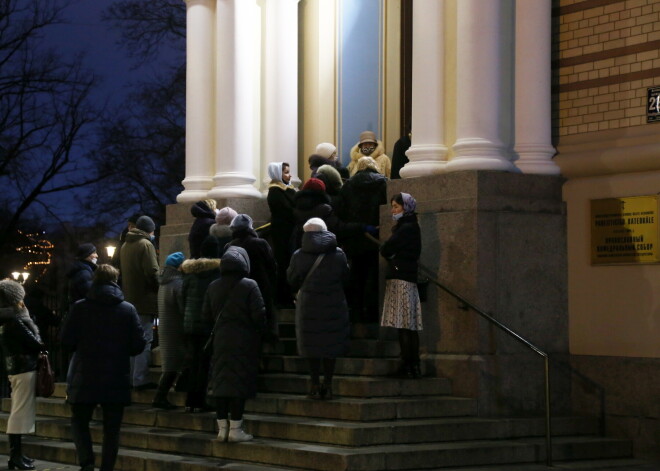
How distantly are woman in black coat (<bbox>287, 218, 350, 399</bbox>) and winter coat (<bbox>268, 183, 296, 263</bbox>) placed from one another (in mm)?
2445

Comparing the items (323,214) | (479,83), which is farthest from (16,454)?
(479,83)

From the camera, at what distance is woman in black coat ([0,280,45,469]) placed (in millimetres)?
12016

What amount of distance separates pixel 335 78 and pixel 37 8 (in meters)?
17.8

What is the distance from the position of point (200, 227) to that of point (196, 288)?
1.83m

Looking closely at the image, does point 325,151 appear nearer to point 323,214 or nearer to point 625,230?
point 323,214

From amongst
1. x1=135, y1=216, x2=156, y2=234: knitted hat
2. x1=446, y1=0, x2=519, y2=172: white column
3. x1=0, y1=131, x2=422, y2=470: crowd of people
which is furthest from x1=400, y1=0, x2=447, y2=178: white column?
x1=135, y1=216, x2=156, y2=234: knitted hat

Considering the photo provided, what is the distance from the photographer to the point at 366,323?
45.0ft

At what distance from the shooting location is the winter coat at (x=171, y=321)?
1325 cm

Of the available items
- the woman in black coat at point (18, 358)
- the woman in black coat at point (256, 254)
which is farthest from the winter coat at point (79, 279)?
the woman in black coat at point (256, 254)

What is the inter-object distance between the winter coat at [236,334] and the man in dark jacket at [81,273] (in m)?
2.44

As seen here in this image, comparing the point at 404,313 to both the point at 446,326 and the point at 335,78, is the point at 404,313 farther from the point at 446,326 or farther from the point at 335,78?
the point at 335,78

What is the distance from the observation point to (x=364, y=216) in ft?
45.9

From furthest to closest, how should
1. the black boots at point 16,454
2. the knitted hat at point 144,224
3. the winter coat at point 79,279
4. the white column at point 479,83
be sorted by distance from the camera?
1. the knitted hat at point 144,224
2. the winter coat at point 79,279
3. the white column at point 479,83
4. the black boots at point 16,454

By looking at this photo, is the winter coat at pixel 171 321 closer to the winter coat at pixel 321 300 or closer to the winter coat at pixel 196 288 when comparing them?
the winter coat at pixel 196 288
